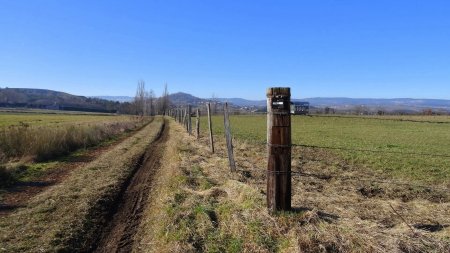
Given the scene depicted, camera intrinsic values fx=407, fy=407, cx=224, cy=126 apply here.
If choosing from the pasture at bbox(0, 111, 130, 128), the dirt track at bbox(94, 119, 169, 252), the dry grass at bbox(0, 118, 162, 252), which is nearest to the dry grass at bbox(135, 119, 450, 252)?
the dirt track at bbox(94, 119, 169, 252)

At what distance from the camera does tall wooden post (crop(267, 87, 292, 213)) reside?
608 centimetres

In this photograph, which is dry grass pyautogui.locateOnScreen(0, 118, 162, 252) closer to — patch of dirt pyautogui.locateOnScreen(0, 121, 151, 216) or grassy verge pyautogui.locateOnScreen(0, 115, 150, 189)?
patch of dirt pyautogui.locateOnScreen(0, 121, 151, 216)

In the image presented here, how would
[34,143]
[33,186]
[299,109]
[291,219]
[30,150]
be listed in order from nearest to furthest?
1. [291,219]
2. [299,109]
3. [33,186]
4. [30,150]
5. [34,143]

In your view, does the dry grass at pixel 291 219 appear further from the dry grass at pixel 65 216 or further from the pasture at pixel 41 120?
the pasture at pixel 41 120

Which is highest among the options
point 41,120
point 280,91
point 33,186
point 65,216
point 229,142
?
point 280,91

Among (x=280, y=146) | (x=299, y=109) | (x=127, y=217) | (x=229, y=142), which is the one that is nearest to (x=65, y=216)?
(x=127, y=217)

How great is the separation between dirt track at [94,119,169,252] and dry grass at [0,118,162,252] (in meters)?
0.20

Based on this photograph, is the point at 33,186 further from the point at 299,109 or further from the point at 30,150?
the point at 299,109

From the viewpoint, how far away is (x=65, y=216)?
7289 millimetres

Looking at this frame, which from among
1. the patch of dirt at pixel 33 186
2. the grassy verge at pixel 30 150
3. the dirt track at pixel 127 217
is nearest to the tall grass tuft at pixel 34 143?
the grassy verge at pixel 30 150

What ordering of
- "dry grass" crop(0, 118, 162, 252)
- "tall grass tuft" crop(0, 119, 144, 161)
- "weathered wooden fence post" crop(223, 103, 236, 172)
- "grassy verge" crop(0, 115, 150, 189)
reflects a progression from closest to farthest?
1. "dry grass" crop(0, 118, 162, 252)
2. "weathered wooden fence post" crop(223, 103, 236, 172)
3. "grassy verge" crop(0, 115, 150, 189)
4. "tall grass tuft" crop(0, 119, 144, 161)

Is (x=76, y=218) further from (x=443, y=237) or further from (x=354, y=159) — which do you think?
(x=354, y=159)

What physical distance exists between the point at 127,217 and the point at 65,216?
1083 millimetres

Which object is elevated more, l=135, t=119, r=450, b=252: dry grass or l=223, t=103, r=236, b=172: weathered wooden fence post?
l=223, t=103, r=236, b=172: weathered wooden fence post
